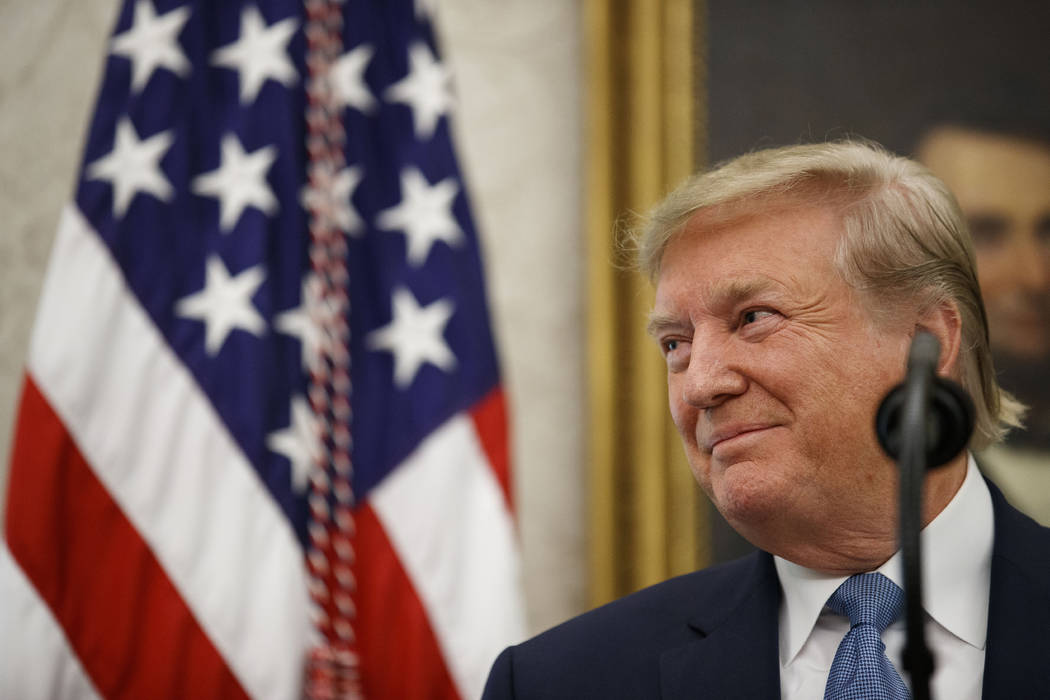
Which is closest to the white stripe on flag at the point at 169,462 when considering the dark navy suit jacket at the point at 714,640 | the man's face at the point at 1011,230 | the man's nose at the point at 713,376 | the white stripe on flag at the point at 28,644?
the white stripe on flag at the point at 28,644

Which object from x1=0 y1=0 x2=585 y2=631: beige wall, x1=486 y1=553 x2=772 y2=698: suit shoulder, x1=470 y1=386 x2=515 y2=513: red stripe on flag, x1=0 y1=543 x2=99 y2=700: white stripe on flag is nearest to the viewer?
x1=486 y1=553 x2=772 y2=698: suit shoulder

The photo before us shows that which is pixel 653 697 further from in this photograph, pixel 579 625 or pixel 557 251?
pixel 557 251

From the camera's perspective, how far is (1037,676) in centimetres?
140

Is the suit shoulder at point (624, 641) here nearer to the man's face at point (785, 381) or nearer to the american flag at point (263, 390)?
the man's face at point (785, 381)

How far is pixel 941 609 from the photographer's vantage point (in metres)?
1.48

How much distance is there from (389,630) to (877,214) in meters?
1.82

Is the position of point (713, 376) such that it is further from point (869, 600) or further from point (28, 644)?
point (28, 644)

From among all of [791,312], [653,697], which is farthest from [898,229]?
[653,697]

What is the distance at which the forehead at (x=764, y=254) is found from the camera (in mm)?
1554

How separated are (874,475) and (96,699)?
6.56 feet

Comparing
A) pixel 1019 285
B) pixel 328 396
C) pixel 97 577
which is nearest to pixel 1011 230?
pixel 1019 285

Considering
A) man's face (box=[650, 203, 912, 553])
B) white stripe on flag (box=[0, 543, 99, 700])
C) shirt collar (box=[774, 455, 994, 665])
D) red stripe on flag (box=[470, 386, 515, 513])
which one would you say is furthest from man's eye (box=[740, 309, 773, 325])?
white stripe on flag (box=[0, 543, 99, 700])

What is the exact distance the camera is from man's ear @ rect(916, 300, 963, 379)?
1607 mm

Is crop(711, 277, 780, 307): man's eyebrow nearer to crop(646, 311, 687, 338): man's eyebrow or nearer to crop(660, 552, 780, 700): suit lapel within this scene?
crop(646, 311, 687, 338): man's eyebrow
